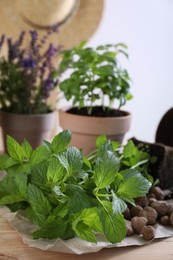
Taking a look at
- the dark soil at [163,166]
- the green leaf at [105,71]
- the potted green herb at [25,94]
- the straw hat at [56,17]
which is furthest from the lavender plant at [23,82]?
the straw hat at [56,17]

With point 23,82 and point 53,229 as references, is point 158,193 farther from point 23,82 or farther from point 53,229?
point 23,82

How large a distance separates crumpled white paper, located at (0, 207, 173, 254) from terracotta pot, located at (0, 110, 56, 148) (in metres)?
0.33

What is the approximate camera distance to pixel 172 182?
27.0 inches

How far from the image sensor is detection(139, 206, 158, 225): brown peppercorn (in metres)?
0.53

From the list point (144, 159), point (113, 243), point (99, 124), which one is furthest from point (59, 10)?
point (113, 243)

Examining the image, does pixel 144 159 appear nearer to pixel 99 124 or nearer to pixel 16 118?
pixel 99 124

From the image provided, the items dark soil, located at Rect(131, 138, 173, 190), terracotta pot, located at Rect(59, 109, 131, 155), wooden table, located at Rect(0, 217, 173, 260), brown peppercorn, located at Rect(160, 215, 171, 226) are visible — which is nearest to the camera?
wooden table, located at Rect(0, 217, 173, 260)

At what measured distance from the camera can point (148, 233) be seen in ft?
1.58

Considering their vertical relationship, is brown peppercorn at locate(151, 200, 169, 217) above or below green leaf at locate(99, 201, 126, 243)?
below

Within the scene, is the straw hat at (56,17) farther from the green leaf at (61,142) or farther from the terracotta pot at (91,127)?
the green leaf at (61,142)

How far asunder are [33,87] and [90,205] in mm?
471

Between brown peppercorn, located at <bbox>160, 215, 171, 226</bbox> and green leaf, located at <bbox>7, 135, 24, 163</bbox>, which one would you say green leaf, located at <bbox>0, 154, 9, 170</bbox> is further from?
brown peppercorn, located at <bbox>160, 215, 171, 226</bbox>

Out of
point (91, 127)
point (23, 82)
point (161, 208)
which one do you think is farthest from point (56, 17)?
point (161, 208)

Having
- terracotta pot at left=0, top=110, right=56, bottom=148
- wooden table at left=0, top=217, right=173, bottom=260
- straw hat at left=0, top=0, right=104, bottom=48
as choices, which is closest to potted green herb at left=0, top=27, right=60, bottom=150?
terracotta pot at left=0, top=110, right=56, bottom=148
